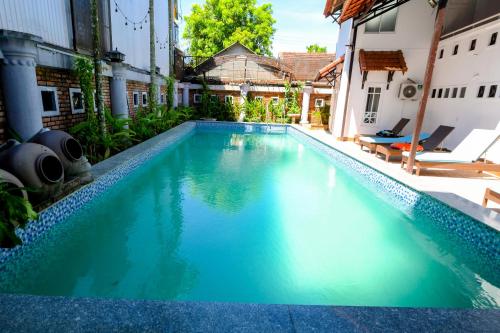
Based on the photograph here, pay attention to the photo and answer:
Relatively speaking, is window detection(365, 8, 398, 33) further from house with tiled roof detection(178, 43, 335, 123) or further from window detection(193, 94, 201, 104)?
window detection(193, 94, 201, 104)

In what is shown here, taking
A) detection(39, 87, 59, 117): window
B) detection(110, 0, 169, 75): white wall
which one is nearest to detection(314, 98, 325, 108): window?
detection(110, 0, 169, 75): white wall

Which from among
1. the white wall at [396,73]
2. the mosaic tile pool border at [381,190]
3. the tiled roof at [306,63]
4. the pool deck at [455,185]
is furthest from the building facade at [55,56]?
the tiled roof at [306,63]

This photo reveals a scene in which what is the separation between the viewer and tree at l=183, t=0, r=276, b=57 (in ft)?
111

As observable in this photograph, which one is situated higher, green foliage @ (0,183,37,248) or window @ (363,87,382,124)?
window @ (363,87,382,124)

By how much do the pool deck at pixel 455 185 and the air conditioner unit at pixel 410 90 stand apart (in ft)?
16.4

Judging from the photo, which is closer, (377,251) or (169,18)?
(377,251)

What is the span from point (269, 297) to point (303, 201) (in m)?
3.25

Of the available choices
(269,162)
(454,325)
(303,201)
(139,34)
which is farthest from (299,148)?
(454,325)

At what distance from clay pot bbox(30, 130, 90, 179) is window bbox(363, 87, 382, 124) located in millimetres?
11100

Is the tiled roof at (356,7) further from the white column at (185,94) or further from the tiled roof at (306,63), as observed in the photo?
the tiled roof at (306,63)

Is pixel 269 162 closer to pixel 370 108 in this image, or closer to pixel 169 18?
pixel 370 108

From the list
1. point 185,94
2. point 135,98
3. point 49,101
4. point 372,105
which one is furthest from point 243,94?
point 49,101

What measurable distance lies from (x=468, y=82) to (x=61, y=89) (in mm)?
12146

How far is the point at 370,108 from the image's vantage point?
11930mm
